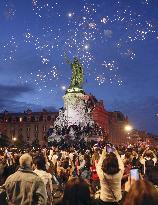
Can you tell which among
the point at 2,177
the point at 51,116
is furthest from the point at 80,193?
the point at 51,116

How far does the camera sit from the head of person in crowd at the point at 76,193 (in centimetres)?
538

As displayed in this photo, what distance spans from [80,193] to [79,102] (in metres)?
71.8

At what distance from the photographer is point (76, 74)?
263ft

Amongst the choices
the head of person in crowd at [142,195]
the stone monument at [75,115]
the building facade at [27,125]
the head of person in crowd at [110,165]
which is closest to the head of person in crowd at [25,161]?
the head of person in crowd at [110,165]

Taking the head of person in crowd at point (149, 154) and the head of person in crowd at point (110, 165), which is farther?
the head of person in crowd at point (149, 154)

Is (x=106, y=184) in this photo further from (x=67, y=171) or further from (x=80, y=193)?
(x=67, y=171)

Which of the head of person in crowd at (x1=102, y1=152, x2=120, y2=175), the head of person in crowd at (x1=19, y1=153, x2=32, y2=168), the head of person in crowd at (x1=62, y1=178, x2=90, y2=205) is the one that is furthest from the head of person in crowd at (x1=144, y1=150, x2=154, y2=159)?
the head of person in crowd at (x1=62, y1=178, x2=90, y2=205)

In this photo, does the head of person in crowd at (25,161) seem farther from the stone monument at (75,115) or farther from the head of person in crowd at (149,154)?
the stone monument at (75,115)

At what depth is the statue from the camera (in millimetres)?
79750

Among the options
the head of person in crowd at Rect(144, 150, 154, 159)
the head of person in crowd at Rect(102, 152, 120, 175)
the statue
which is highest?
the statue

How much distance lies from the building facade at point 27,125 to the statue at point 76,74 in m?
60.1

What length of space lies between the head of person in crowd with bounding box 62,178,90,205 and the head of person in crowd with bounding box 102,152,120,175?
291 cm

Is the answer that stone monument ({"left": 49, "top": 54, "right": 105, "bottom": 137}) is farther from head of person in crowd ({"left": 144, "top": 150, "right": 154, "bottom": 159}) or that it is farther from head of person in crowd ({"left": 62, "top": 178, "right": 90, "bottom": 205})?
head of person in crowd ({"left": 62, "top": 178, "right": 90, "bottom": 205})

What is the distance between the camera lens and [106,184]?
28.5 ft
